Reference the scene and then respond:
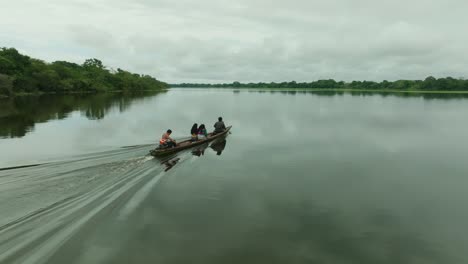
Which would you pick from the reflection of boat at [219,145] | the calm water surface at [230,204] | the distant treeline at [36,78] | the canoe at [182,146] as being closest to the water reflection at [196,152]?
the reflection of boat at [219,145]

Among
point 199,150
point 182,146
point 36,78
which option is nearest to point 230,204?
point 182,146

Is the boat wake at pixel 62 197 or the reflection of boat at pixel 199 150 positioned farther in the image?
the reflection of boat at pixel 199 150

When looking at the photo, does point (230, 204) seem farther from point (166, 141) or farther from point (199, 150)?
point (199, 150)

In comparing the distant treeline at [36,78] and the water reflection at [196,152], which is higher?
the distant treeline at [36,78]

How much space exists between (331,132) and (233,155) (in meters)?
15.9

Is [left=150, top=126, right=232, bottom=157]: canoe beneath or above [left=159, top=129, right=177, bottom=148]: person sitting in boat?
beneath

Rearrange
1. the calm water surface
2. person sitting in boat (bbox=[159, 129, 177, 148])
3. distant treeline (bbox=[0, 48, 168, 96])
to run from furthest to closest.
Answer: distant treeline (bbox=[0, 48, 168, 96]) → person sitting in boat (bbox=[159, 129, 177, 148]) → the calm water surface

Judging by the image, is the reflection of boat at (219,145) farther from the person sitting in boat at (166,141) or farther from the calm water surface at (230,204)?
the person sitting in boat at (166,141)

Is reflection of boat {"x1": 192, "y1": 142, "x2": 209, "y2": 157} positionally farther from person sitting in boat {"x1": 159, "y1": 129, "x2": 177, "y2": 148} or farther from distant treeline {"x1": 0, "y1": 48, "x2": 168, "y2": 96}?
distant treeline {"x1": 0, "y1": 48, "x2": 168, "y2": 96}

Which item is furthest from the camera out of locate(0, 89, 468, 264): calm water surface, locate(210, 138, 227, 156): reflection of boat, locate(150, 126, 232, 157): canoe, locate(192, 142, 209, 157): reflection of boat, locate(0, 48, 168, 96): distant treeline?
locate(0, 48, 168, 96): distant treeline

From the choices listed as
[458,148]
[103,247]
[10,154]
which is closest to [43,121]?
[10,154]

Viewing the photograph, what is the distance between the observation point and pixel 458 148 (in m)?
24.2

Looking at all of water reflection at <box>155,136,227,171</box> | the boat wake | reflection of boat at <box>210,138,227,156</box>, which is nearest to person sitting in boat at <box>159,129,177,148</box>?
water reflection at <box>155,136,227,171</box>

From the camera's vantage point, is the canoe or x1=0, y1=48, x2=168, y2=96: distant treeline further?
x1=0, y1=48, x2=168, y2=96: distant treeline
